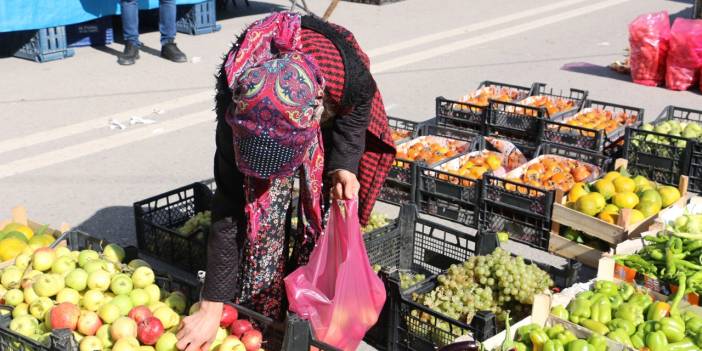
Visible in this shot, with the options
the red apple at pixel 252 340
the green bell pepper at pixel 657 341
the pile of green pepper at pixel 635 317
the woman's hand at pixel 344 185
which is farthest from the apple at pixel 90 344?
the green bell pepper at pixel 657 341

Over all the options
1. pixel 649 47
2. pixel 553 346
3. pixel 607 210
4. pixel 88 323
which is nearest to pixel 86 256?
pixel 88 323

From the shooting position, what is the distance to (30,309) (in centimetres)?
371

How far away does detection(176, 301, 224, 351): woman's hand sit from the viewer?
325 centimetres

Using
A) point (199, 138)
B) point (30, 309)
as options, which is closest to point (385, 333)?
point (30, 309)

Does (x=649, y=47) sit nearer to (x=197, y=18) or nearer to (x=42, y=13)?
(x=197, y=18)

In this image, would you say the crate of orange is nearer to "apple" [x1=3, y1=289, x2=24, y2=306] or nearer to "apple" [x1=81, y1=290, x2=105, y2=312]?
"apple" [x1=81, y1=290, x2=105, y2=312]

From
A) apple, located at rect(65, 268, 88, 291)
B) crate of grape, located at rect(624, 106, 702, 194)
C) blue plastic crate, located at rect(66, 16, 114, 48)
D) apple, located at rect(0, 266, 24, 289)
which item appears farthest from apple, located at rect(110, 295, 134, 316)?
blue plastic crate, located at rect(66, 16, 114, 48)

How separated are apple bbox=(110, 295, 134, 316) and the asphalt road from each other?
1.74m

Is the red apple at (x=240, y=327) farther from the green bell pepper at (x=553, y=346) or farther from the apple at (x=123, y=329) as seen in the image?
the green bell pepper at (x=553, y=346)

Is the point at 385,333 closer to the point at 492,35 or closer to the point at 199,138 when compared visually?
the point at 199,138

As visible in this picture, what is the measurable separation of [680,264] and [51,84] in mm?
7195

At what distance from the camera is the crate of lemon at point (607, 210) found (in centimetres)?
492

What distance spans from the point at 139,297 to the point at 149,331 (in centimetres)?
33

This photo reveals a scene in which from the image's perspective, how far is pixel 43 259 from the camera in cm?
400
